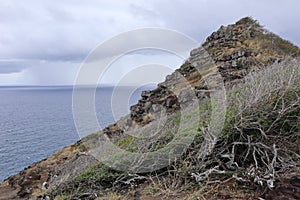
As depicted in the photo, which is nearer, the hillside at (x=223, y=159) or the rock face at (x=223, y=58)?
the hillside at (x=223, y=159)

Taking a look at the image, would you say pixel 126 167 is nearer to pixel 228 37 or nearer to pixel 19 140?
pixel 228 37

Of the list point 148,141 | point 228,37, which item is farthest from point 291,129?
point 228,37

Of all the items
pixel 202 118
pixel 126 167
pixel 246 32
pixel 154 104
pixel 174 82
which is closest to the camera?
pixel 126 167

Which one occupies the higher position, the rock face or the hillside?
the rock face

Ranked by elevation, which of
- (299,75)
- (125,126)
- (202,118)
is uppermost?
(299,75)

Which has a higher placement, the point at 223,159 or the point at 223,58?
the point at 223,58

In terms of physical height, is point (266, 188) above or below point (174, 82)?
below

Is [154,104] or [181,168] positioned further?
[154,104]

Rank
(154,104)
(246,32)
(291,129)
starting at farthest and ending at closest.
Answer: (246,32)
(154,104)
(291,129)

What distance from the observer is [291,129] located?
4551 millimetres

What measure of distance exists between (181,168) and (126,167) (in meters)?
1.14

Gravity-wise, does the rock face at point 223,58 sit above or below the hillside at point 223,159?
above

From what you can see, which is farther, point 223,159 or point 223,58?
point 223,58

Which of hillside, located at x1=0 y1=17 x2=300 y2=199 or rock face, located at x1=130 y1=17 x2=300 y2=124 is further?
rock face, located at x1=130 y1=17 x2=300 y2=124
